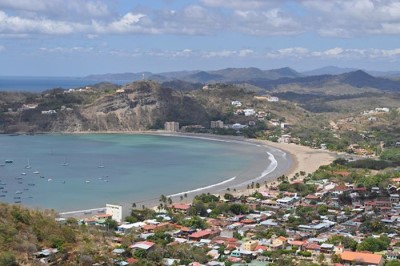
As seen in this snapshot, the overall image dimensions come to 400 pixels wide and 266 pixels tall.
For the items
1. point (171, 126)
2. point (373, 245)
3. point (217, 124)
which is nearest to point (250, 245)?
point (373, 245)

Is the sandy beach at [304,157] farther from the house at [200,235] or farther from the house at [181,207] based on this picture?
the house at [200,235]

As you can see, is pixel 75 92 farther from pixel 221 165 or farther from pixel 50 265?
pixel 50 265

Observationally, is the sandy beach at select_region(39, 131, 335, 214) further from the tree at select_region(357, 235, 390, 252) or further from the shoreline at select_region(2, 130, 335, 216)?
the tree at select_region(357, 235, 390, 252)

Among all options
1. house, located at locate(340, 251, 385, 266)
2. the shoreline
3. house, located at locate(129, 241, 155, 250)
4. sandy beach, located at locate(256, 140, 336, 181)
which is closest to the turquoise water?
the shoreline

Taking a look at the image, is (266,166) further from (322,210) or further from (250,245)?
(250,245)

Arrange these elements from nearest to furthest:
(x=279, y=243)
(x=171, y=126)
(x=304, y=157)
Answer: (x=279, y=243) → (x=304, y=157) → (x=171, y=126)

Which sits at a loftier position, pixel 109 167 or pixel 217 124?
pixel 217 124

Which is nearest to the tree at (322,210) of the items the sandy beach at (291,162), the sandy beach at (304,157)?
the sandy beach at (291,162)
